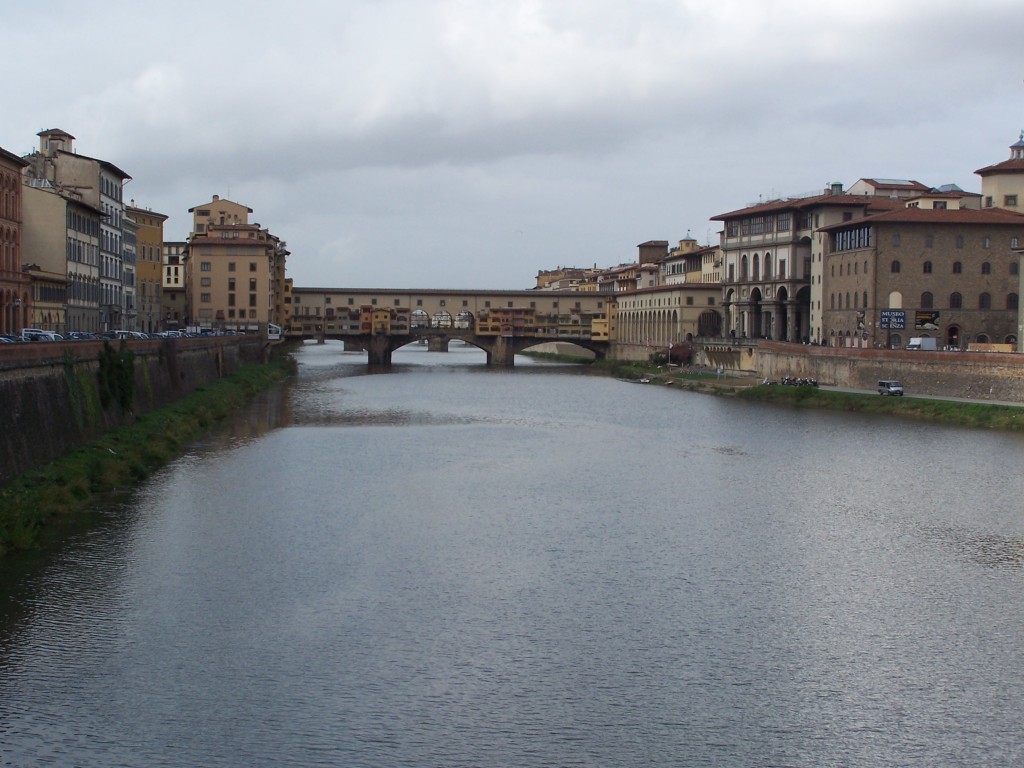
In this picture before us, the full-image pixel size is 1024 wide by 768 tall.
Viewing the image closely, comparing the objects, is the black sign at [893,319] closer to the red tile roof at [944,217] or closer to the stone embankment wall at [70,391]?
the red tile roof at [944,217]

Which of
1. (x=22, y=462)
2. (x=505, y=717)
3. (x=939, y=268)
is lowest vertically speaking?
(x=505, y=717)

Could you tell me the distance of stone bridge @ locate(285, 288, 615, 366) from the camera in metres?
90.5

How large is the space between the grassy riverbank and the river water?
728 millimetres

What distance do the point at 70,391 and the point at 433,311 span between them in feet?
220

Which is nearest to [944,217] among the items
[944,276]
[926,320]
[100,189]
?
[944,276]

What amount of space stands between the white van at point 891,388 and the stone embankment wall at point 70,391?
2779 cm

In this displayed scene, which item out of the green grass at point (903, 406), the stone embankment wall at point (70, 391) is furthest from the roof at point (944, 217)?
the stone embankment wall at point (70, 391)

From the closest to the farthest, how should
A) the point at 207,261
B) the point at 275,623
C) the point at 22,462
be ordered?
the point at 275,623, the point at 22,462, the point at 207,261

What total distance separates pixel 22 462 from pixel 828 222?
54124 mm

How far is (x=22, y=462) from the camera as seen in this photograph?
2255cm

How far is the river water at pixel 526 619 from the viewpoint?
1317cm

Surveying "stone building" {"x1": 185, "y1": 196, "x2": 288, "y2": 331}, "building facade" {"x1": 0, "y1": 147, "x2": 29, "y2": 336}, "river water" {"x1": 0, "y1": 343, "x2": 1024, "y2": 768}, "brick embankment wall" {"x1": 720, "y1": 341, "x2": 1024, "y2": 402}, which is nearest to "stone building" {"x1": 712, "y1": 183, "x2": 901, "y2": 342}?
"brick embankment wall" {"x1": 720, "y1": 341, "x2": 1024, "y2": 402}

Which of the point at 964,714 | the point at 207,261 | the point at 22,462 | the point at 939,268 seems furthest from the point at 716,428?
the point at 207,261

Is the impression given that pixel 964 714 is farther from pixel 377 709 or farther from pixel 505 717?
pixel 377 709
